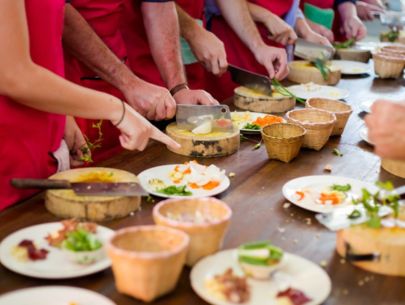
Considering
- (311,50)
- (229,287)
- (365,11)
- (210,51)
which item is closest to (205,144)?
(210,51)

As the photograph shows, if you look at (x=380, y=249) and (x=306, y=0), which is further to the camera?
(x=306, y=0)

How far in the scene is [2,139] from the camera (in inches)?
72.9

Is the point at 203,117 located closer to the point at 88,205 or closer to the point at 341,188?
the point at 341,188

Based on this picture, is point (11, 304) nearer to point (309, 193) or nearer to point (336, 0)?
point (309, 193)

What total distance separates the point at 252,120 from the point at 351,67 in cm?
137

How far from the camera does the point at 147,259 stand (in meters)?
1.22

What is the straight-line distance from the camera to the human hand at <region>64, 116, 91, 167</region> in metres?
2.19

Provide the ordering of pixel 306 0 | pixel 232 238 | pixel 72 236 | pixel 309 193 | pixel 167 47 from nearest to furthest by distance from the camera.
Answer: pixel 72 236
pixel 232 238
pixel 309 193
pixel 167 47
pixel 306 0

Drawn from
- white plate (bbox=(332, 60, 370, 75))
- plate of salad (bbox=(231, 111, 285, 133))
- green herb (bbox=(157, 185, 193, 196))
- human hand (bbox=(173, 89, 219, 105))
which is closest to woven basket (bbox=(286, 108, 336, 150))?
plate of salad (bbox=(231, 111, 285, 133))

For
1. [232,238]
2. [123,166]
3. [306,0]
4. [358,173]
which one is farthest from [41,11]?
[306,0]

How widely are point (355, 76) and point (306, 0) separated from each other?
4.61 feet

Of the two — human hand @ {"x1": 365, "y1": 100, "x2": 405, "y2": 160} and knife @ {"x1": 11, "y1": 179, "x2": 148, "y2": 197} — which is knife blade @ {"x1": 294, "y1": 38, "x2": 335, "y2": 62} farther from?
knife @ {"x1": 11, "y1": 179, "x2": 148, "y2": 197}

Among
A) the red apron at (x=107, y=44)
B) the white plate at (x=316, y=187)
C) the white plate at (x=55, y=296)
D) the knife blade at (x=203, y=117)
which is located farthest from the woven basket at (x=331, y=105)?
the white plate at (x=55, y=296)

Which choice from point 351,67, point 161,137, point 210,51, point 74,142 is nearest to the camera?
point 161,137
